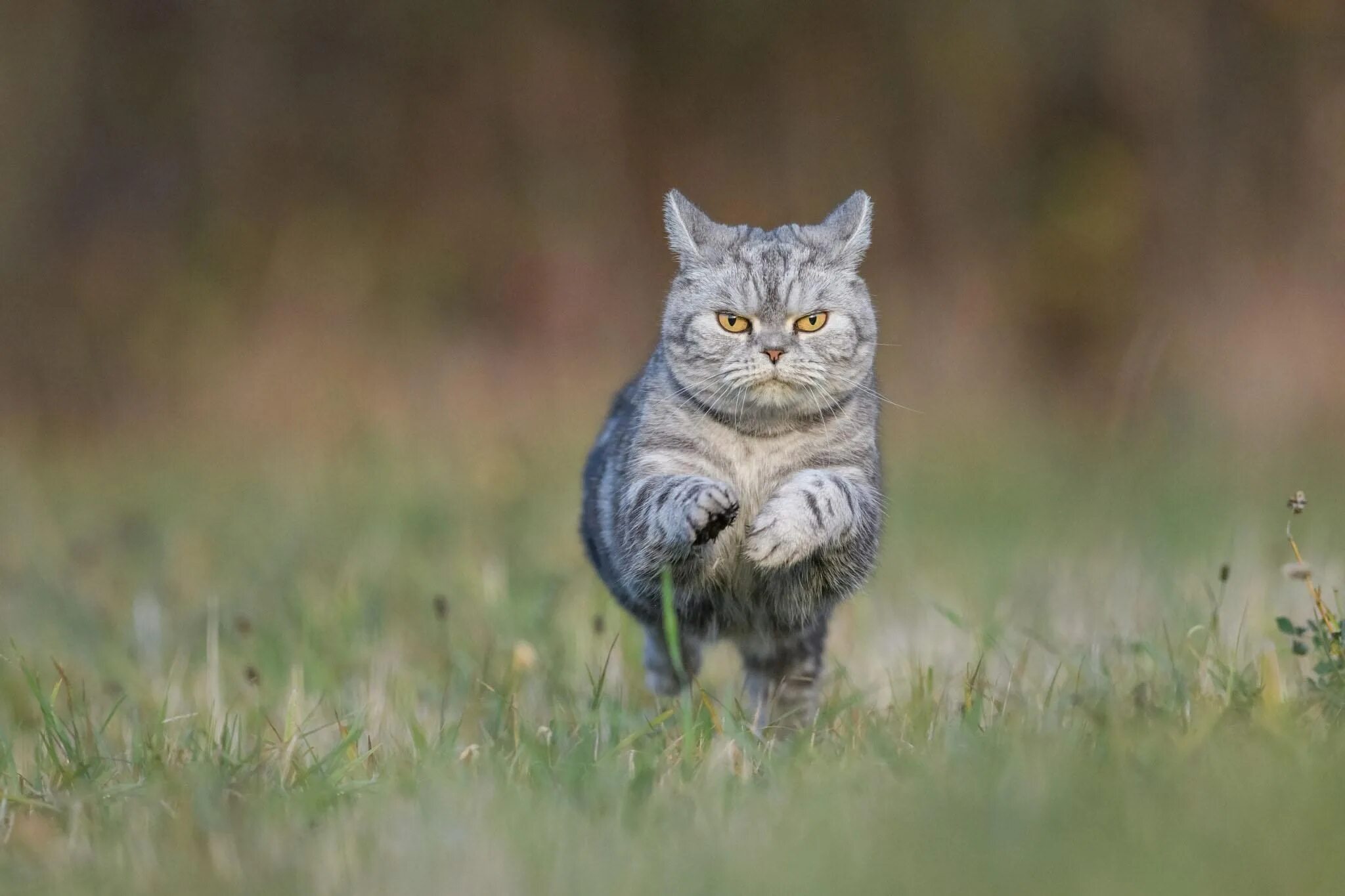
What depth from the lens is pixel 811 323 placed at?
375 centimetres

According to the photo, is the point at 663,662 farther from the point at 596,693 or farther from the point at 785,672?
the point at 596,693

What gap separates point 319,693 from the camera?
407 cm

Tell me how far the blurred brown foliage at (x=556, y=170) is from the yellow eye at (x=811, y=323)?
5.37m

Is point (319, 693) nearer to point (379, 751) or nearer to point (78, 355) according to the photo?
point (379, 751)

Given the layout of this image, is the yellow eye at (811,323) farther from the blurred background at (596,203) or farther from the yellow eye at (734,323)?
the blurred background at (596,203)

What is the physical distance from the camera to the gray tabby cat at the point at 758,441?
139 inches

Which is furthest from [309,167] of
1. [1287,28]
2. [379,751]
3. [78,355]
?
[379,751]

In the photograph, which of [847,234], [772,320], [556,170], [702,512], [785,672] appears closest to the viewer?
[702,512]

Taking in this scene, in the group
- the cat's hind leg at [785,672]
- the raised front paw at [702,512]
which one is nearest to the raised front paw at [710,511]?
the raised front paw at [702,512]

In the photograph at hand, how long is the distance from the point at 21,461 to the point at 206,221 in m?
2.01

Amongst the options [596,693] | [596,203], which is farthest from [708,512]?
[596,203]

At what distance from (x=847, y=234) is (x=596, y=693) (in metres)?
1.43

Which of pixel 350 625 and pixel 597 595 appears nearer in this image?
pixel 350 625

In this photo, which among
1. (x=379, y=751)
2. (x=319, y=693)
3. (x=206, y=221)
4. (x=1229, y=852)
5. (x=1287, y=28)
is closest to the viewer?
(x=1229, y=852)
